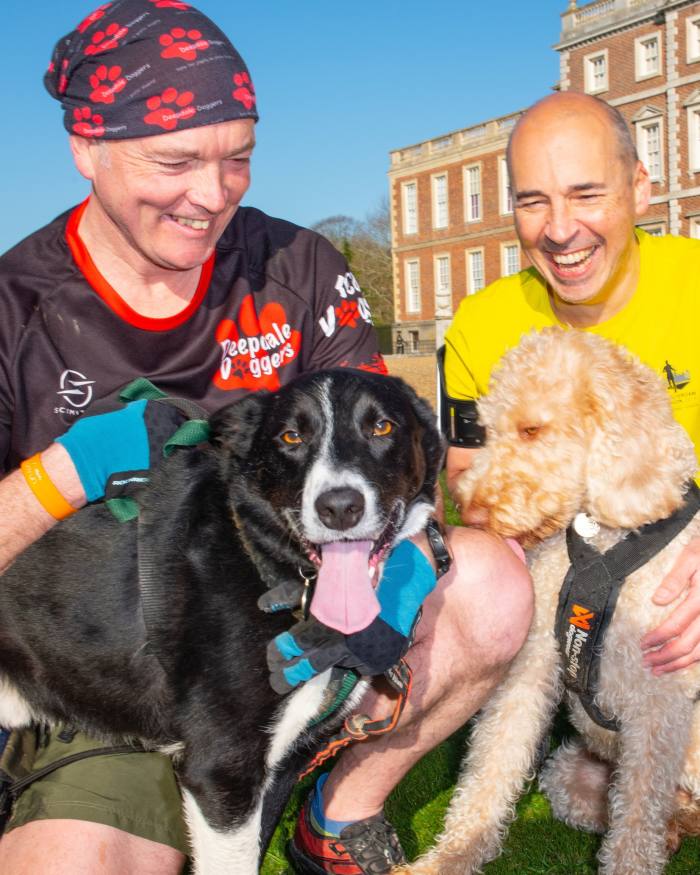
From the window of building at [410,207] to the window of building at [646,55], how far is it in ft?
53.7

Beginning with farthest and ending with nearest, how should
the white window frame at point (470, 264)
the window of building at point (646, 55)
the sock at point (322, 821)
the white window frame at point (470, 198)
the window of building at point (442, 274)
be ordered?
1. the window of building at point (442, 274)
2. the white window frame at point (470, 198)
3. the white window frame at point (470, 264)
4. the window of building at point (646, 55)
5. the sock at point (322, 821)

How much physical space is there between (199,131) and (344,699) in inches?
75.6

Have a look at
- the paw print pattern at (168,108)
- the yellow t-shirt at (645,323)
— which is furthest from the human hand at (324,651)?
the yellow t-shirt at (645,323)

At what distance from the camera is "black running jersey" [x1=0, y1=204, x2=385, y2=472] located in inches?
114

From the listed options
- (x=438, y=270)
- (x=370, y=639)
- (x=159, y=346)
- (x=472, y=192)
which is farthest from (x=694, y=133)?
(x=370, y=639)

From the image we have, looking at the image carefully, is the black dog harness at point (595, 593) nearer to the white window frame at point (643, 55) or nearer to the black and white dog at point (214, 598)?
the black and white dog at point (214, 598)

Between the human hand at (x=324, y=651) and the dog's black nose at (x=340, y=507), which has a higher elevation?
the dog's black nose at (x=340, y=507)

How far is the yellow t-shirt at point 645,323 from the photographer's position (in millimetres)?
3463

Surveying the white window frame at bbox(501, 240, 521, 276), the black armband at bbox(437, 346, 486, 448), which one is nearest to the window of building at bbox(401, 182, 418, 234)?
the white window frame at bbox(501, 240, 521, 276)

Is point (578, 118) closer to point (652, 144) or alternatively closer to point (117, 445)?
point (117, 445)

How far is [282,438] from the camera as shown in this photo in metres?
2.69

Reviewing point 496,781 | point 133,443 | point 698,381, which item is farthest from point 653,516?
point 133,443

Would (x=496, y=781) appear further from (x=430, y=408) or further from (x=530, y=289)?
(x=530, y=289)

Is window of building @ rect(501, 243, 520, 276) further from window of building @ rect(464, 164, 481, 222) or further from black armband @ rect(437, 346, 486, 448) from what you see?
black armband @ rect(437, 346, 486, 448)
